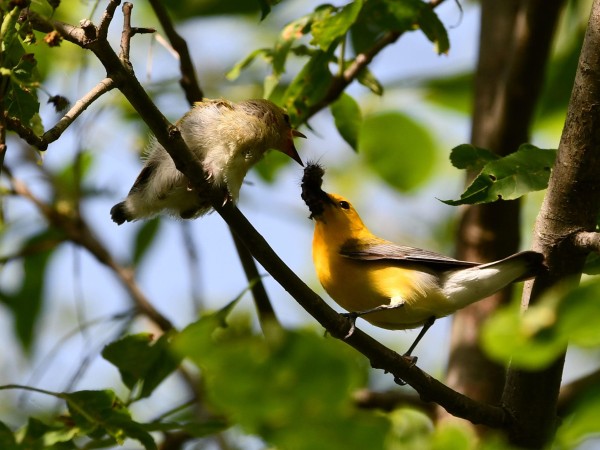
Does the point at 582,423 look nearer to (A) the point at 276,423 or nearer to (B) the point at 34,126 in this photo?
(A) the point at 276,423

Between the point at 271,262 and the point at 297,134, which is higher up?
the point at 297,134

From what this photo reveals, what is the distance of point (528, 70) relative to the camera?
6094mm

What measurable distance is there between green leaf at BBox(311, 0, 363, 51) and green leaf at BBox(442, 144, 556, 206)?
1047 millimetres

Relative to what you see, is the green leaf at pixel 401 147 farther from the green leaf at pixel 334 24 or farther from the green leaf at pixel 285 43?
the green leaf at pixel 334 24

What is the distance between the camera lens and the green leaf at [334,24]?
13.5 ft

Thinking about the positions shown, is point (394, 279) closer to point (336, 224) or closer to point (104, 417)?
point (336, 224)

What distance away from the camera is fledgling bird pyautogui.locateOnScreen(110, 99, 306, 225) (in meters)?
4.72

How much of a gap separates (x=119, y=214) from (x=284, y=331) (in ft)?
11.9

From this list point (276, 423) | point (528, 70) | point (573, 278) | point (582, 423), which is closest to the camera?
point (582, 423)

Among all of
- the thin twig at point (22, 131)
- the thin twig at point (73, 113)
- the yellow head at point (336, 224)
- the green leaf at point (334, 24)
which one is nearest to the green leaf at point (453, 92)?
the yellow head at point (336, 224)

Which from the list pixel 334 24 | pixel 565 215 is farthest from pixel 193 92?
pixel 565 215

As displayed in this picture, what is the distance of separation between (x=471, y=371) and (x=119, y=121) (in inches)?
154

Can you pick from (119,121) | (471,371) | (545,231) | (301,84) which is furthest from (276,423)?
(119,121)

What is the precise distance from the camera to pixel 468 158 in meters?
4.12
